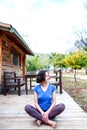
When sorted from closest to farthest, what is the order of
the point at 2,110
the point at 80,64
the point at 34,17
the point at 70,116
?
the point at 70,116 → the point at 2,110 → the point at 80,64 → the point at 34,17

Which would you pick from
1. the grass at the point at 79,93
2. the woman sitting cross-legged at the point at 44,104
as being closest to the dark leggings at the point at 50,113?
the woman sitting cross-legged at the point at 44,104

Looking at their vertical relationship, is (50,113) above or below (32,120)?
above

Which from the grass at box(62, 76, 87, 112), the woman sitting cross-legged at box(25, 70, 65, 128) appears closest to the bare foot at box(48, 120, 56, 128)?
the woman sitting cross-legged at box(25, 70, 65, 128)

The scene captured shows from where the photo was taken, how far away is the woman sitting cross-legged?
613 cm

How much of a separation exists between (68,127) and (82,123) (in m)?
0.42

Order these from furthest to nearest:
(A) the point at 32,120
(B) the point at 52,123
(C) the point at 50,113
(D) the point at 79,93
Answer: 1. (D) the point at 79,93
2. (A) the point at 32,120
3. (C) the point at 50,113
4. (B) the point at 52,123

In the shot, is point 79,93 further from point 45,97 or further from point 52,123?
point 52,123

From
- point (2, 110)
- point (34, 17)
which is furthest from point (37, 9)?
point (2, 110)

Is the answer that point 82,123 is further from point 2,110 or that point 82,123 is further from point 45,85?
point 2,110

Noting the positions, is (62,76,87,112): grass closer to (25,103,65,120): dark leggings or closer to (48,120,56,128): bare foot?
(25,103,65,120): dark leggings

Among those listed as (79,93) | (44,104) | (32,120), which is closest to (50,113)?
(44,104)

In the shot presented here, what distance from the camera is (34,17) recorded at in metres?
81.5

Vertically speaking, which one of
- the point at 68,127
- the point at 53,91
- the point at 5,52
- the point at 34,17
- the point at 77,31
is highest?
the point at 34,17

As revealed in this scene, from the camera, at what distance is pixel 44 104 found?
639cm
